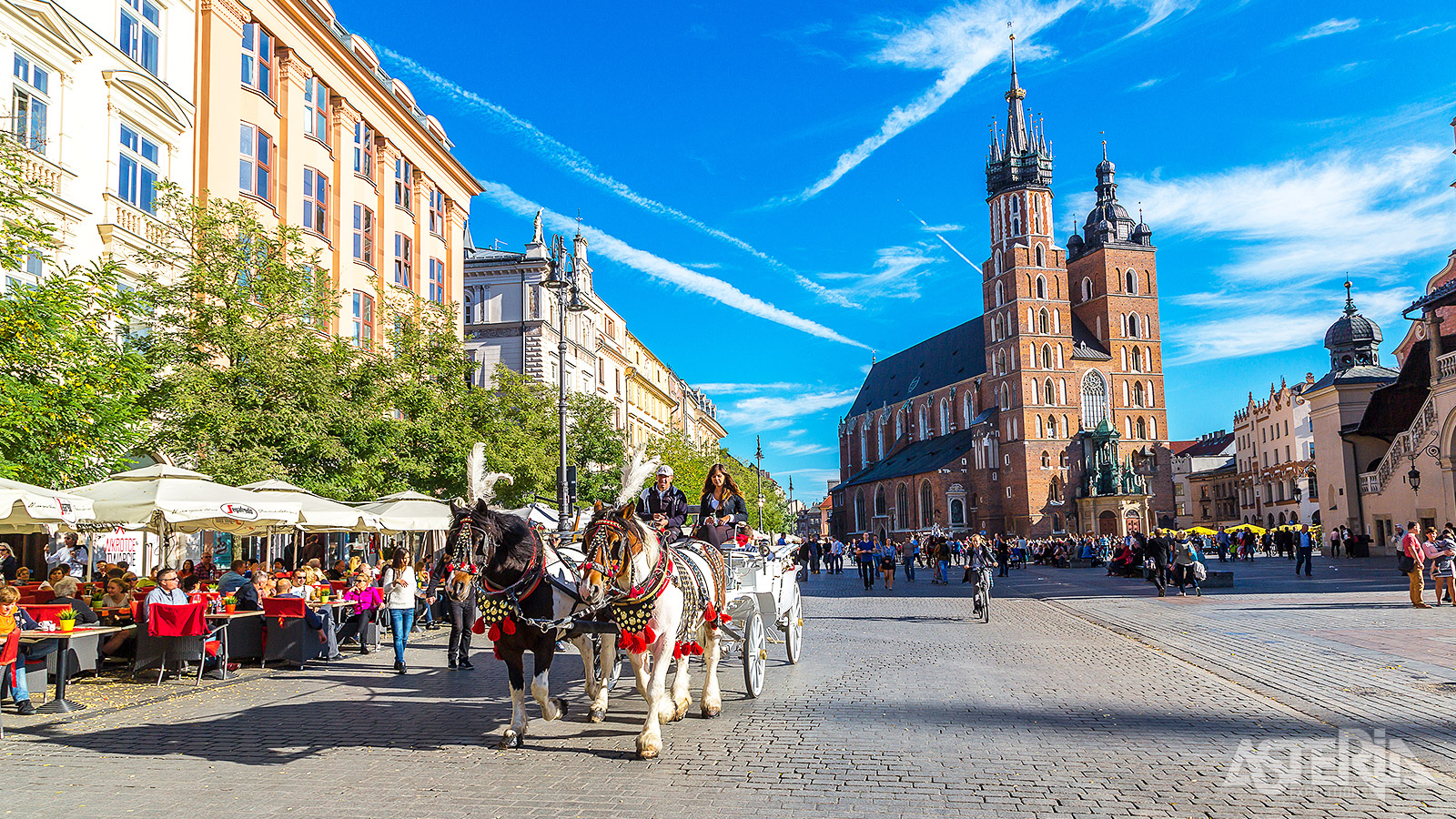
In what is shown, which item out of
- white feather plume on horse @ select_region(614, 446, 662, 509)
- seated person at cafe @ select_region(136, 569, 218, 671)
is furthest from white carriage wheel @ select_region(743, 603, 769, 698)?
seated person at cafe @ select_region(136, 569, 218, 671)

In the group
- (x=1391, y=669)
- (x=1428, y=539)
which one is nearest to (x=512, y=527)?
(x=1391, y=669)

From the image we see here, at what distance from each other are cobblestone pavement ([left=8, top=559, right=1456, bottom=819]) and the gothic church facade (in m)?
80.3

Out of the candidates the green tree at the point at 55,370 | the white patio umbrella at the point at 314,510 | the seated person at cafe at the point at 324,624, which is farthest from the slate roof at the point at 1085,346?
the green tree at the point at 55,370

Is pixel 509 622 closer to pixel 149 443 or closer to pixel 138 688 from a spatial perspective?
pixel 138 688

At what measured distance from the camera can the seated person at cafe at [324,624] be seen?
13289 millimetres

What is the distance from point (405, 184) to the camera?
3628 cm

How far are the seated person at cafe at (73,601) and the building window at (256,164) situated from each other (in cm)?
1518

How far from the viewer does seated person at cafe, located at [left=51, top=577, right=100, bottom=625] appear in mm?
11740

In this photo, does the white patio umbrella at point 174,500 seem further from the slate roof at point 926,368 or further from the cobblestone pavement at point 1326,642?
the slate roof at point 926,368

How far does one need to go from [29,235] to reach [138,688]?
229 inches

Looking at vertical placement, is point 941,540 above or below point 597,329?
below

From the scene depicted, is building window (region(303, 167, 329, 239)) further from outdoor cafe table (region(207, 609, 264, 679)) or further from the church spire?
the church spire

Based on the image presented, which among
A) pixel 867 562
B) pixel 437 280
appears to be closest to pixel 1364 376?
pixel 867 562

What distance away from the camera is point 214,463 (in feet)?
56.7
